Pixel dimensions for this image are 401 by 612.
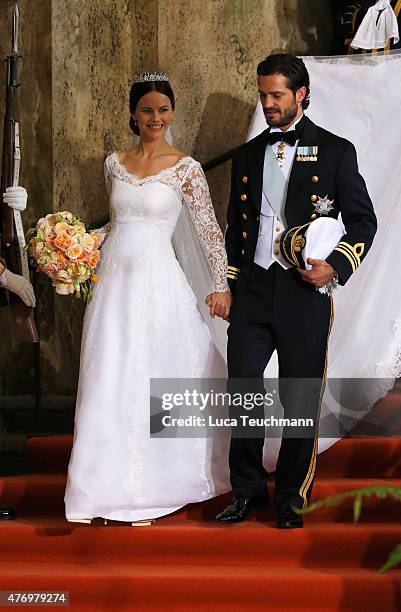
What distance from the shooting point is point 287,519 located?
4273 millimetres

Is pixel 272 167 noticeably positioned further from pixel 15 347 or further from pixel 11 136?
pixel 15 347

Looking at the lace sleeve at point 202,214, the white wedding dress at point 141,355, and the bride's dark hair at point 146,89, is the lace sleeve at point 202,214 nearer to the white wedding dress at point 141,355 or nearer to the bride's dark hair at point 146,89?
the white wedding dress at point 141,355

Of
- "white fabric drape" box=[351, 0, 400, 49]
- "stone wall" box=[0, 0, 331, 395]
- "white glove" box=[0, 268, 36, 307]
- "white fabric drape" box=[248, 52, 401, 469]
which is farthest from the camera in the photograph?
"stone wall" box=[0, 0, 331, 395]

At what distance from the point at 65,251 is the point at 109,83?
7.84 feet

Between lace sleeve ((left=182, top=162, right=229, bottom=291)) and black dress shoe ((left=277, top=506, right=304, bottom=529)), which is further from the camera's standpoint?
lace sleeve ((left=182, top=162, right=229, bottom=291))

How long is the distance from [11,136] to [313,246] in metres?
1.54

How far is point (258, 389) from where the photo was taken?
4383 millimetres

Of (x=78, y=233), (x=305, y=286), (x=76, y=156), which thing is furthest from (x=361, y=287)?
(x=76, y=156)

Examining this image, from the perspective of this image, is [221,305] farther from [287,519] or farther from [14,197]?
[14,197]

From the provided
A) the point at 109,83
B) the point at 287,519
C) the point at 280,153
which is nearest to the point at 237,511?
the point at 287,519

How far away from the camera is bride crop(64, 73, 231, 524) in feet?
14.4

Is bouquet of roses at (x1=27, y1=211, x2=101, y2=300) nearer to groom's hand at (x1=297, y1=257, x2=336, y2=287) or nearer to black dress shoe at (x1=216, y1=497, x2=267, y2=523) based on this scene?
groom's hand at (x1=297, y1=257, x2=336, y2=287)

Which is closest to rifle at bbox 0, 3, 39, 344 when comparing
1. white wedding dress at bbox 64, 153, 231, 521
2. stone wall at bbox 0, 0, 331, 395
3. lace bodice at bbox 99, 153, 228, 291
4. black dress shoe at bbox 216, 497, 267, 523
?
white wedding dress at bbox 64, 153, 231, 521

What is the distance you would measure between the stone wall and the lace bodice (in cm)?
161
